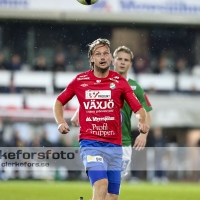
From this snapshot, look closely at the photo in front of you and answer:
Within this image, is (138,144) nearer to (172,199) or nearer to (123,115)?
(123,115)

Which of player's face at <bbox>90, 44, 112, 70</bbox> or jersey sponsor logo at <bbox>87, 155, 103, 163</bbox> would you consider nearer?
jersey sponsor logo at <bbox>87, 155, 103, 163</bbox>

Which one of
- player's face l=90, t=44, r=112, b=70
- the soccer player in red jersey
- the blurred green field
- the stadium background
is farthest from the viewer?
the stadium background

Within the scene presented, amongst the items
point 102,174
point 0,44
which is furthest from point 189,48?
point 102,174

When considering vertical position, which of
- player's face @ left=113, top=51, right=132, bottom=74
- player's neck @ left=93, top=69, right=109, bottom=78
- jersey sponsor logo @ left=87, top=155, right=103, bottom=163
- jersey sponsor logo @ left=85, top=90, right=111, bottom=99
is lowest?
jersey sponsor logo @ left=87, top=155, right=103, bottom=163

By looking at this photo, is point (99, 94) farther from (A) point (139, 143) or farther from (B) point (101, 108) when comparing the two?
(A) point (139, 143)

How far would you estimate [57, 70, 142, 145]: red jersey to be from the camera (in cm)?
722

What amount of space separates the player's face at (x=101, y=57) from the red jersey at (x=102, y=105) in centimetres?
18

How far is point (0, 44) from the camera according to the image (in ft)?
90.7

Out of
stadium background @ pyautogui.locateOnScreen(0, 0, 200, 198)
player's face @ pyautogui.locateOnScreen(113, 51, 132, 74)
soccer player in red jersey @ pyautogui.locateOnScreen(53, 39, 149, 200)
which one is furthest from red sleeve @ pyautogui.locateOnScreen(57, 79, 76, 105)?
stadium background @ pyautogui.locateOnScreen(0, 0, 200, 198)

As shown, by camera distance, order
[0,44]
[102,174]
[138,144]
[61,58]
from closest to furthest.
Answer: [102,174], [138,144], [61,58], [0,44]

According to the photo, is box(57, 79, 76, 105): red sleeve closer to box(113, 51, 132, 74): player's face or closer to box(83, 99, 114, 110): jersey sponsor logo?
box(83, 99, 114, 110): jersey sponsor logo

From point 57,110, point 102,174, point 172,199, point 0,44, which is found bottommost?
point 172,199

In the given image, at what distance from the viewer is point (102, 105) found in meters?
7.25

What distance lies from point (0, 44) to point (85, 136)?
2102cm
